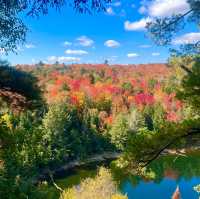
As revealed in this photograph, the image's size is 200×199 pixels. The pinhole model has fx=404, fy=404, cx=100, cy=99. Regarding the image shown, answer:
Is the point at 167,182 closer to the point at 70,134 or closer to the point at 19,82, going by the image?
the point at 70,134

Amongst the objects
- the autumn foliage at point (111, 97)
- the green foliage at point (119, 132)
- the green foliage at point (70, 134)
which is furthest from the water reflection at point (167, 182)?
the autumn foliage at point (111, 97)

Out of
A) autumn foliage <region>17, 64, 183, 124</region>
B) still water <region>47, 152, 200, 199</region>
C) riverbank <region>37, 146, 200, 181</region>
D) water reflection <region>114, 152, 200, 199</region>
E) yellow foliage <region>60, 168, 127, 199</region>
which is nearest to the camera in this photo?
yellow foliage <region>60, 168, 127, 199</region>

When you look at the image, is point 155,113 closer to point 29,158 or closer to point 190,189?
point 190,189

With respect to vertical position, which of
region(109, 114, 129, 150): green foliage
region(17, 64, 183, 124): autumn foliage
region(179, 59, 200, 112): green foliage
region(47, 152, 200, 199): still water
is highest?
region(179, 59, 200, 112): green foliage

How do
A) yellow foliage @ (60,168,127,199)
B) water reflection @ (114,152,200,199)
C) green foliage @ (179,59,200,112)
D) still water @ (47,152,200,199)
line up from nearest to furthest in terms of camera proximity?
green foliage @ (179,59,200,112)
yellow foliage @ (60,168,127,199)
water reflection @ (114,152,200,199)
still water @ (47,152,200,199)

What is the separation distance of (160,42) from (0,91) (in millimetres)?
3445

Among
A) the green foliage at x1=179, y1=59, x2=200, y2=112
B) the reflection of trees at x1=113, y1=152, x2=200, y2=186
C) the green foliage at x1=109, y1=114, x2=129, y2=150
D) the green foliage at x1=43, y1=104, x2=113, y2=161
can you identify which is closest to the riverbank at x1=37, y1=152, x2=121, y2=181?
the green foliage at x1=43, y1=104, x2=113, y2=161

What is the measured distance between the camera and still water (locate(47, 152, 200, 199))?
141 feet

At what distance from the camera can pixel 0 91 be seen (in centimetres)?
562

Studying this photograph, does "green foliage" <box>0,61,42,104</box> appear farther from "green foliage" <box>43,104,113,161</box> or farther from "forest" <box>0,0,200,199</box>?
"green foliage" <box>43,104,113,161</box>

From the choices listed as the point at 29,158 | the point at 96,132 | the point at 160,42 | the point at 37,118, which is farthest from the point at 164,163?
the point at 160,42

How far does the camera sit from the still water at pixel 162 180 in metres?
43.1

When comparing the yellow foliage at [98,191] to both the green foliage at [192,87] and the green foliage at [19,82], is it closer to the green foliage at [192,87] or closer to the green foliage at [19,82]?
the green foliage at [192,87]

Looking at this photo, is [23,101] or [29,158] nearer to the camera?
[23,101]
